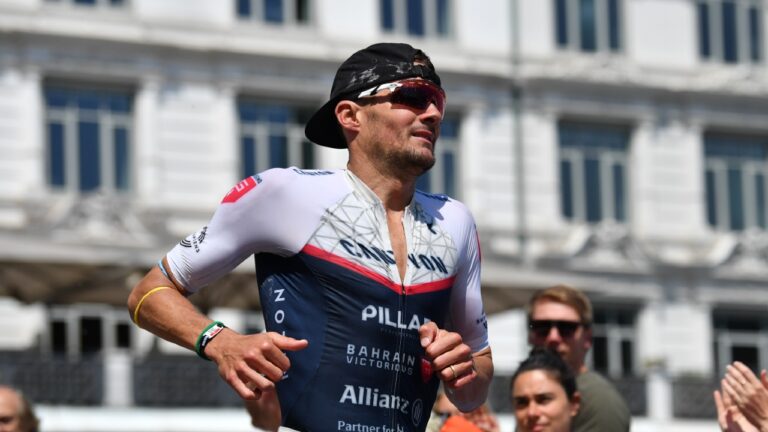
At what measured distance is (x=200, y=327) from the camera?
426 centimetres

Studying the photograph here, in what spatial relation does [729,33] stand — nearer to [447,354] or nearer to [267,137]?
[267,137]

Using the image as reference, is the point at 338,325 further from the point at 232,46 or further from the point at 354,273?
the point at 232,46

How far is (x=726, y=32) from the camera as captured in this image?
113 ft

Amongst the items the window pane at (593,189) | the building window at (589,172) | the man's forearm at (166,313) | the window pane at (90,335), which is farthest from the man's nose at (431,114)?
the window pane at (593,189)

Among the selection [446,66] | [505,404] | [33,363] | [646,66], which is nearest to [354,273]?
[33,363]

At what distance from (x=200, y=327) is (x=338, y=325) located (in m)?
0.33

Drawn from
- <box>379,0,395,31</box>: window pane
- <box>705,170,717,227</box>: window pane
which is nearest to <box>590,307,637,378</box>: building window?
<box>705,170,717,227</box>: window pane

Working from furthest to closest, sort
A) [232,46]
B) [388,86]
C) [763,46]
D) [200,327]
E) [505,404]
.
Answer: [763,46] < [232,46] < [505,404] < [388,86] < [200,327]

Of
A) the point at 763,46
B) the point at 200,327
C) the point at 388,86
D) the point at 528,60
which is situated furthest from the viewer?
the point at 763,46

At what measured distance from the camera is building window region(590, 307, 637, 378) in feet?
109

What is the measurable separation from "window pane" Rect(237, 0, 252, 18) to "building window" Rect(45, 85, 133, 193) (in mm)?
2603

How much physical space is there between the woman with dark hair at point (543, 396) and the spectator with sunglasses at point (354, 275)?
2.59 metres

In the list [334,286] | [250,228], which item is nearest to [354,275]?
[334,286]

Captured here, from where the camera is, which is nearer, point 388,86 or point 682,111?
point 388,86
